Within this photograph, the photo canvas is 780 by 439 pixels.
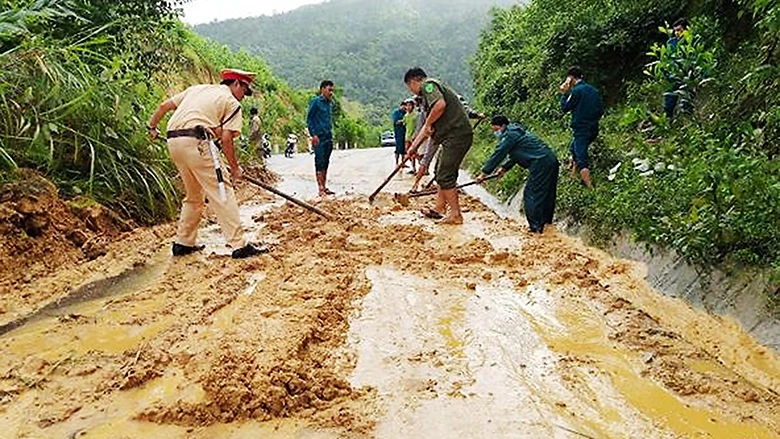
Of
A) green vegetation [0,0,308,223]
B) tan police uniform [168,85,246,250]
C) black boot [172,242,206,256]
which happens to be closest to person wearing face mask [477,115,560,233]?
tan police uniform [168,85,246,250]

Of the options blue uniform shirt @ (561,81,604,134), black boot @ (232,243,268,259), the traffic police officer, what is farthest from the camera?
blue uniform shirt @ (561,81,604,134)

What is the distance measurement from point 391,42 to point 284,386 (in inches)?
3900

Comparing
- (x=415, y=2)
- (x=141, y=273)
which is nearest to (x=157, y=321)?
(x=141, y=273)

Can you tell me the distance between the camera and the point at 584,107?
7320mm

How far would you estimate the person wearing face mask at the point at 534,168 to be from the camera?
6891 millimetres

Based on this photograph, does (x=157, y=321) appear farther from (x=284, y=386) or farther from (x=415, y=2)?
(x=415, y=2)

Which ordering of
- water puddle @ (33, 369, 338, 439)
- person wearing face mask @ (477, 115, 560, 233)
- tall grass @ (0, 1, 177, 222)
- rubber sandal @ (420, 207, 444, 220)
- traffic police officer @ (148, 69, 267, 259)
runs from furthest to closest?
rubber sandal @ (420, 207, 444, 220) < person wearing face mask @ (477, 115, 560, 233) < tall grass @ (0, 1, 177, 222) < traffic police officer @ (148, 69, 267, 259) < water puddle @ (33, 369, 338, 439)

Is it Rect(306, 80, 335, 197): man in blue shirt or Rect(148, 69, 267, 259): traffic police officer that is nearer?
Rect(148, 69, 267, 259): traffic police officer

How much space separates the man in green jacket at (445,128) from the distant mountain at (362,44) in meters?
58.4

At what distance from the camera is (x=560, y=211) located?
7133 millimetres

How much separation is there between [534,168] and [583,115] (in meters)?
0.98

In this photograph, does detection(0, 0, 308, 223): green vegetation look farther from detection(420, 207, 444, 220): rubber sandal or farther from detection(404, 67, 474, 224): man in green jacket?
detection(404, 67, 474, 224): man in green jacket

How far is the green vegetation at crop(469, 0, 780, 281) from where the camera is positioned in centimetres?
402

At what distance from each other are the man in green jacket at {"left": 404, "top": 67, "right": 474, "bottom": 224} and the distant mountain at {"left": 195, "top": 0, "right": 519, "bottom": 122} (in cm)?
5837
